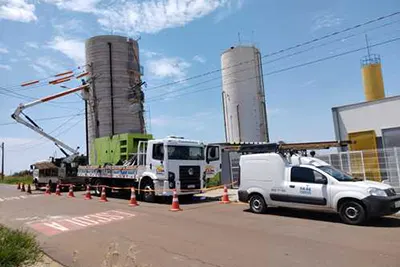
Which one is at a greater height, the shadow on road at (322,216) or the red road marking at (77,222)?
the red road marking at (77,222)

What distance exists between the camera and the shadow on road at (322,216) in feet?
33.2

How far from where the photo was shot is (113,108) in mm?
39125

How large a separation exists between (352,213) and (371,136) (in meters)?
9.44

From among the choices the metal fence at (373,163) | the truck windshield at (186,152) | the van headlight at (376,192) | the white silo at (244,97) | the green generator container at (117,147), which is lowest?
the van headlight at (376,192)

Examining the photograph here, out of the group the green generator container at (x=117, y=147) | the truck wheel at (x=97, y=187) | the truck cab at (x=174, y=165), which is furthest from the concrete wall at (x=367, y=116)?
the truck wheel at (x=97, y=187)

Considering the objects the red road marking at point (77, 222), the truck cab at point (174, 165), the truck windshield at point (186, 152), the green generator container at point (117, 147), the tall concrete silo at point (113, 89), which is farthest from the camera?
the tall concrete silo at point (113, 89)

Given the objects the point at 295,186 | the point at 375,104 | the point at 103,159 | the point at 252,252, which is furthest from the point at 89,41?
the point at 252,252

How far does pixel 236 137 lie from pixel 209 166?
840 inches

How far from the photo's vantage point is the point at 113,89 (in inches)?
1556

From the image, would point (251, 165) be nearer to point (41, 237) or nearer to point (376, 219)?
point (376, 219)

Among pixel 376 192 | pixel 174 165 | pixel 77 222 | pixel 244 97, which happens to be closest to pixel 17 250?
pixel 77 222

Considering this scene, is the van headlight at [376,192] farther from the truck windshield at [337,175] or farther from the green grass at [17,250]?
the green grass at [17,250]

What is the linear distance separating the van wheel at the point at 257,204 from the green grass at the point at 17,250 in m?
7.52

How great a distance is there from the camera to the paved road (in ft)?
22.7
